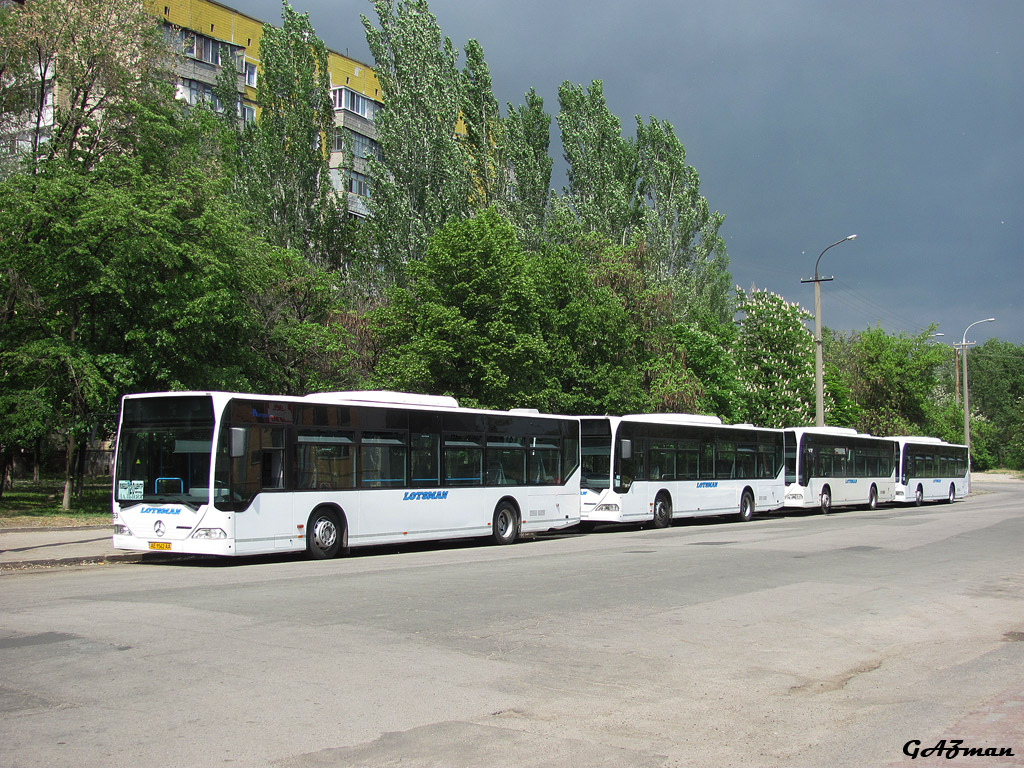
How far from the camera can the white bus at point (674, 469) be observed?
26.5 metres

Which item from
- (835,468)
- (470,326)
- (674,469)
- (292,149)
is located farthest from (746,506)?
(292,149)

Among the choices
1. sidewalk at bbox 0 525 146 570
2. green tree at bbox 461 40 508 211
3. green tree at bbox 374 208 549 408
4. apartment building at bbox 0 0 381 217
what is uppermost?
apartment building at bbox 0 0 381 217

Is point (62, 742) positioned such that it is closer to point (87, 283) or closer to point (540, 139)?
point (87, 283)

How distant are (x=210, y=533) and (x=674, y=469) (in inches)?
671

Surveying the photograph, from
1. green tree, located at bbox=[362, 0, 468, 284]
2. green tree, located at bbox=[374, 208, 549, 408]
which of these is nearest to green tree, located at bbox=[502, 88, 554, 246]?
green tree, located at bbox=[362, 0, 468, 284]

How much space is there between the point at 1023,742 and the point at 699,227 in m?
46.8

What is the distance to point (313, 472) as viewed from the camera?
17.1m

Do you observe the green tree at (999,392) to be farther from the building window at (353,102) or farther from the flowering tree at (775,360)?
the building window at (353,102)

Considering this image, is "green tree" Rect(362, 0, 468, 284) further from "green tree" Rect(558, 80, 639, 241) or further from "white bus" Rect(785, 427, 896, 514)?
"white bus" Rect(785, 427, 896, 514)

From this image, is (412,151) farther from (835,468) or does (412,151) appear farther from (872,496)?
(872,496)

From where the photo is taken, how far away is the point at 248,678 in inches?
279

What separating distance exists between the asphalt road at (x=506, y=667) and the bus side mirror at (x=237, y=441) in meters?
2.00

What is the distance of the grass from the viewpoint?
2316cm

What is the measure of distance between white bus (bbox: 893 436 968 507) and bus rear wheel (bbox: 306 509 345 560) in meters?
35.9
